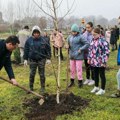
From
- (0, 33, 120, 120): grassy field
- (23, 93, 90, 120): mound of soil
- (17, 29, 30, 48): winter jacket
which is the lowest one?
(0, 33, 120, 120): grassy field

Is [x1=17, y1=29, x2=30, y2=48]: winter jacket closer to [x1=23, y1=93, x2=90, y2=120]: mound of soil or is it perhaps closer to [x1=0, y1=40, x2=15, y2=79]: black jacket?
[x1=23, y1=93, x2=90, y2=120]: mound of soil

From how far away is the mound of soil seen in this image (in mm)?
6601

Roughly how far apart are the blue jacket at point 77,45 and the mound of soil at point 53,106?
141cm

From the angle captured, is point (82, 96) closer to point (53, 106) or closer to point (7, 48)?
point (53, 106)

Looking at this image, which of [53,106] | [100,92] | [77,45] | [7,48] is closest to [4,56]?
[7,48]

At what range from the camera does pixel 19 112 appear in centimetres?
700

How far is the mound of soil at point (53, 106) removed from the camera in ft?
21.7

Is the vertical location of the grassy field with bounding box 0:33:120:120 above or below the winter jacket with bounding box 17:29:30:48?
below

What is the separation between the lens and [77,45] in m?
8.73

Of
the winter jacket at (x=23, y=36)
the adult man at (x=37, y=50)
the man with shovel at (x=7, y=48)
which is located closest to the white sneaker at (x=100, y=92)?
the adult man at (x=37, y=50)

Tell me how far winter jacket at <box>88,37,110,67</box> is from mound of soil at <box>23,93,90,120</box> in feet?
3.33

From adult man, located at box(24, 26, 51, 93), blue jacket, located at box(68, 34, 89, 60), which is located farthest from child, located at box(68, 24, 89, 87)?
adult man, located at box(24, 26, 51, 93)

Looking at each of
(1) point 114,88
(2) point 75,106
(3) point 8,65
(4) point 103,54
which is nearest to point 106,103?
(2) point 75,106

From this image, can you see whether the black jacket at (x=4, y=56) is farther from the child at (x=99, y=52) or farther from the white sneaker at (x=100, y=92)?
the white sneaker at (x=100, y=92)
